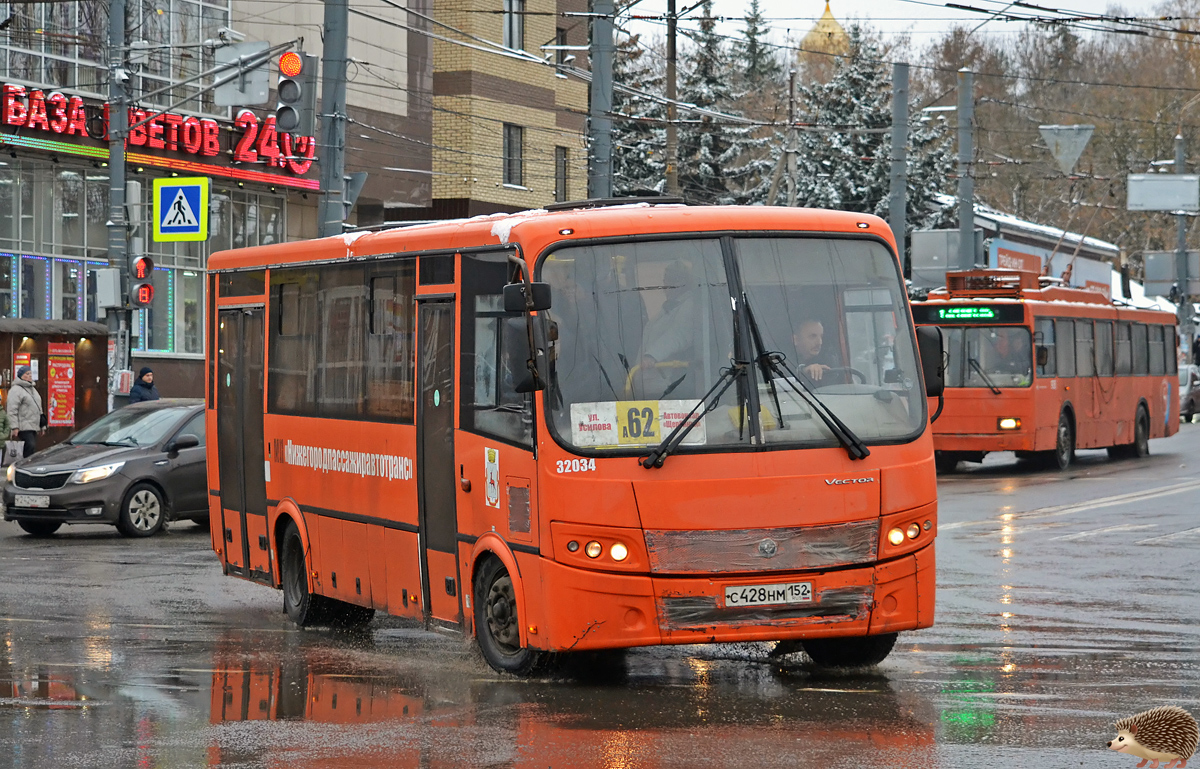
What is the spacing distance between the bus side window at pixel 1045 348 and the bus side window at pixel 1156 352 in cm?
556

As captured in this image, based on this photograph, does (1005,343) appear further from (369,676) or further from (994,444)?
(369,676)

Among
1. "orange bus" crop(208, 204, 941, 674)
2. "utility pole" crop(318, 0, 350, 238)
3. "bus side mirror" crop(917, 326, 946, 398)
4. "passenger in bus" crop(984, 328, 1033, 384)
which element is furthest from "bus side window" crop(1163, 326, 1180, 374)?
"orange bus" crop(208, 204, 941, 674)

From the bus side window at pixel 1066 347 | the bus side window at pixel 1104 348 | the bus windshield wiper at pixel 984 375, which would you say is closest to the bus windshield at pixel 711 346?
the bus windshield wiper at pixel 984 375

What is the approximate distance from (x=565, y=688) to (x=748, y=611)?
1.09 m

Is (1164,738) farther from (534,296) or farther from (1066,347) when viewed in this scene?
(1066,347)

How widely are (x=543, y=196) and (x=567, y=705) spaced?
37.6m

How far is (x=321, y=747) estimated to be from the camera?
8016 millimetres

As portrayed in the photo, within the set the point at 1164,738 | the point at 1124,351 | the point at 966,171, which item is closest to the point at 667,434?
the point at 1164,738

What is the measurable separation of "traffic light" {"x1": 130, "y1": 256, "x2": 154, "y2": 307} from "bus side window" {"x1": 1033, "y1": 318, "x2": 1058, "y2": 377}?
524 inches

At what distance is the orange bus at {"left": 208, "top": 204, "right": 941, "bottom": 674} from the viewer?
366 inches

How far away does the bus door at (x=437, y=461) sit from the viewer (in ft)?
34.6

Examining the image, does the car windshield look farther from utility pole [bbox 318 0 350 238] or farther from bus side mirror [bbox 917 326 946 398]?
bus side mirror [bbox 917 326 946 398]

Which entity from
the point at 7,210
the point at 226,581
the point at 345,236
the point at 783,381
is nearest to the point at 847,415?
the point at 783,381

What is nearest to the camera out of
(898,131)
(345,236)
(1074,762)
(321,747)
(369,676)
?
(1074,762)
